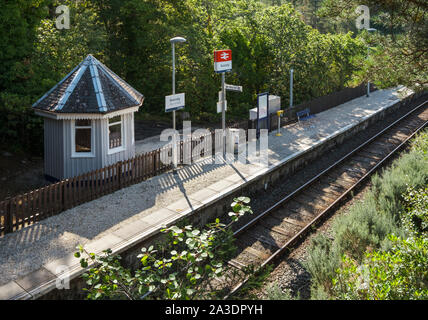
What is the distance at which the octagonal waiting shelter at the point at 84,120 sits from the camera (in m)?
14.5

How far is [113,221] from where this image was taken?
12086mm

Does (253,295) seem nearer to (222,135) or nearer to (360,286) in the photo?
(360,286)

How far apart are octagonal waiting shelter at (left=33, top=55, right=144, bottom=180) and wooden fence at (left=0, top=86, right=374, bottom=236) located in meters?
0.86

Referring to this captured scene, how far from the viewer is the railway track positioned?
38.4 ft

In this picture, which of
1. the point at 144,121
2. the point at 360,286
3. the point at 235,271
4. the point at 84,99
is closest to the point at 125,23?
the point at 144,121

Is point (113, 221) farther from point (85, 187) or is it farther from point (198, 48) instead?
point (198, 48)

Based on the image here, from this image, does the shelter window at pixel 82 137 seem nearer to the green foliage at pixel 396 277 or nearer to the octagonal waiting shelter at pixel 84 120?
the octagonal waiting shelter at pixel 84 120

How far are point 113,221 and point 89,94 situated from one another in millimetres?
5288

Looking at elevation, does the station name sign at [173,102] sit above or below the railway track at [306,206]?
above

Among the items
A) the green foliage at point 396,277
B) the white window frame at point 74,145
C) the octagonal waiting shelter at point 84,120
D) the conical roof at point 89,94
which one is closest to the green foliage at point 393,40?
the conical roof at point 89,94

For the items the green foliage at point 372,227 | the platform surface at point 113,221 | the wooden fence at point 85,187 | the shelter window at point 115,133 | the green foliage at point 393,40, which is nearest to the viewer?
the platform surface at point 113,221

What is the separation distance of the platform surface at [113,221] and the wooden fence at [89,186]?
0.28 meters

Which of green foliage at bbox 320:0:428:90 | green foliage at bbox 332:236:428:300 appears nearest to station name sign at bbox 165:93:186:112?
green foliage at bbox 320:0:428:90

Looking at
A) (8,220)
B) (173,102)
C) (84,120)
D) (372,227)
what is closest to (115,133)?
(84,120)
